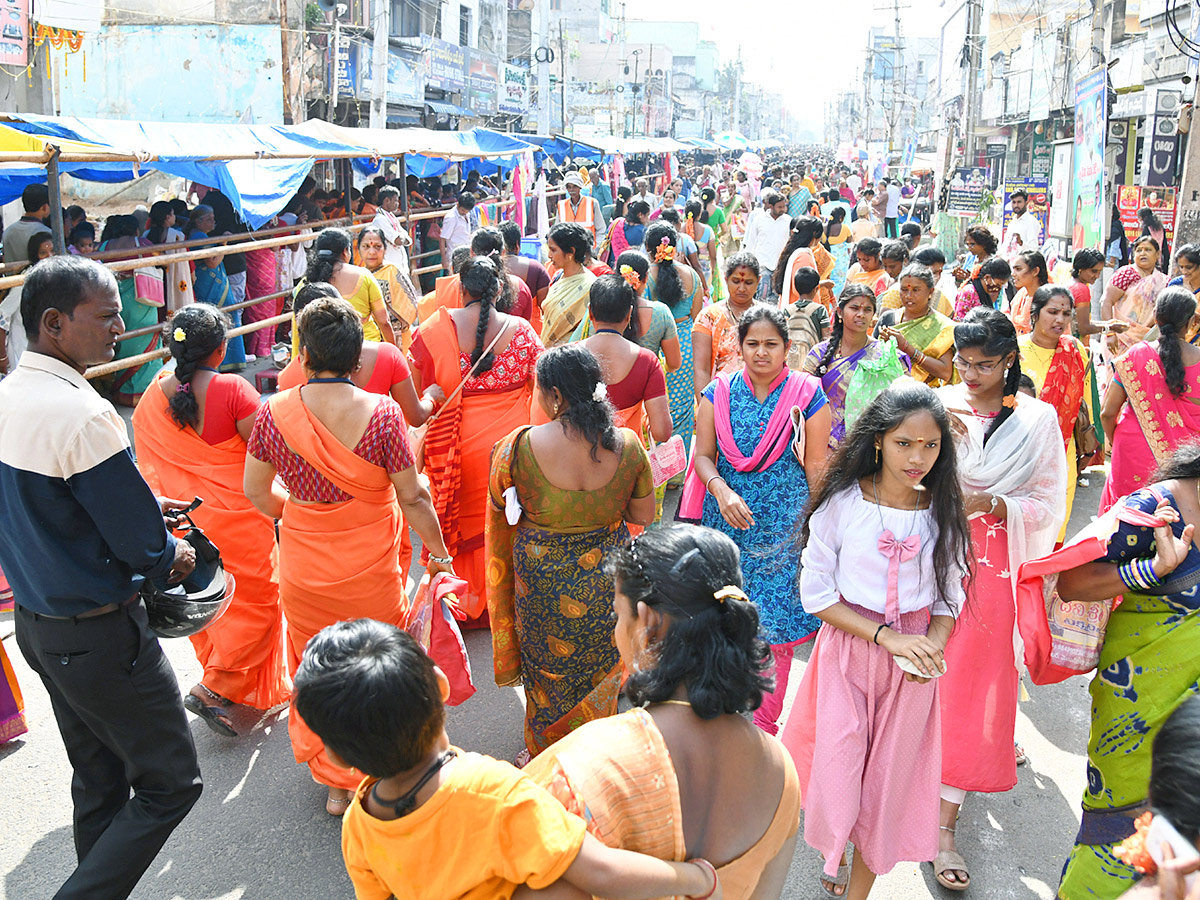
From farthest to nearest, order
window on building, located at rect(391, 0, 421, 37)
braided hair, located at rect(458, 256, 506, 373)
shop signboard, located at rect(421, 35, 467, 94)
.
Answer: window on building, located at rect(391, 0, 421, 37) → shop signboard, located at rect(421, 35, 467, 94) → braided hair, located at rect(458, 256, 506, 373)

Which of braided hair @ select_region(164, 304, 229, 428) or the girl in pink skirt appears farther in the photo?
braided hair @ select_region(164, 304, 229, 428)

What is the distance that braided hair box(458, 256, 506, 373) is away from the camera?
4.68 m

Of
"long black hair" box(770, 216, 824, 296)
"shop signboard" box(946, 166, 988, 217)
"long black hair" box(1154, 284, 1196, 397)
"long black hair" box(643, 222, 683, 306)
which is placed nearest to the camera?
"long black hair" box(1154, 284, 1196, 397)

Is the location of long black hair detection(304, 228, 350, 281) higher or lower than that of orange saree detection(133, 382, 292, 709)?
higher

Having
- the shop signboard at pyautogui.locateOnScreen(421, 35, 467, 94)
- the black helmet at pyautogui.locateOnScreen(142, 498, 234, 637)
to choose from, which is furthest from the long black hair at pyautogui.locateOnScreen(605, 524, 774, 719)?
the shop signboard at pyautogui.locateOnScreen(421, 35, 467, 94)

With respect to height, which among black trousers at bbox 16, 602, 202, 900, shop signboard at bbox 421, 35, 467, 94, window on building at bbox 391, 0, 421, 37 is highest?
window on building at bbox 391, 0, 421, 37

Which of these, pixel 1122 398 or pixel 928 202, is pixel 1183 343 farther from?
pixel 928 202

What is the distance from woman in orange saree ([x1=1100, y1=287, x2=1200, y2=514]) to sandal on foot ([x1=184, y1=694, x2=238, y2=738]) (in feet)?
12.2

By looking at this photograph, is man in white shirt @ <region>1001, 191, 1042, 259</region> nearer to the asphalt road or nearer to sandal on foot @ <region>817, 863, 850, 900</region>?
the asphalt road

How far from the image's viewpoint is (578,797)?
5.24 ft

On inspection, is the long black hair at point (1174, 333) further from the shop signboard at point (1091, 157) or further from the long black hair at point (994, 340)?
the shop signboard at point (1091, 157)

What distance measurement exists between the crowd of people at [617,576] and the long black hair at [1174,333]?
18 millimetres

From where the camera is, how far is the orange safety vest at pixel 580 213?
14422mm

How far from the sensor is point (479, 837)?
61.3 inches
